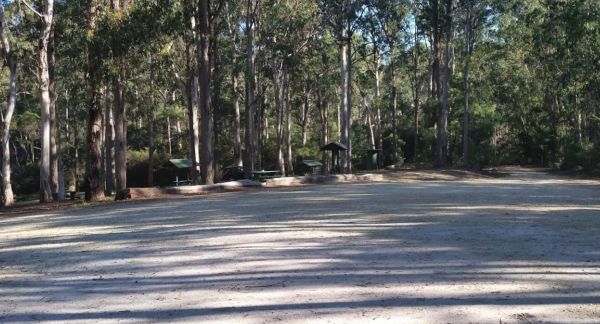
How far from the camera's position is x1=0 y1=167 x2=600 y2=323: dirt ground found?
4.91m

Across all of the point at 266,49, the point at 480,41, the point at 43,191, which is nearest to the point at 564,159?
the point at 480,41

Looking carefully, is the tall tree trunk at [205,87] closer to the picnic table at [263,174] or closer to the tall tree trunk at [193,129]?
the tall tree trunk at [193,129]

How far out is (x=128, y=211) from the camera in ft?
51.5

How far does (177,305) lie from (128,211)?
36.5 ft

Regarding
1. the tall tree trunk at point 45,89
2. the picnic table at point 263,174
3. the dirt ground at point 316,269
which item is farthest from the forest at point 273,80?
the dirt ground at point 316,269

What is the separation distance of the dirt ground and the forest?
38.9ft

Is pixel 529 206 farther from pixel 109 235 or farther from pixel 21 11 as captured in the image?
pixel 21 11

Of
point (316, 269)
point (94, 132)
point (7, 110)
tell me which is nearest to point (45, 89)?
point (7, 110)

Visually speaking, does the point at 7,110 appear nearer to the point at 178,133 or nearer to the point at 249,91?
the point at 249,91

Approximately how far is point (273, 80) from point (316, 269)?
37591mm

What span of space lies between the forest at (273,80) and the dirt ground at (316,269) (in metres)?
11.9

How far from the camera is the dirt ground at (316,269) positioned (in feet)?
16.1

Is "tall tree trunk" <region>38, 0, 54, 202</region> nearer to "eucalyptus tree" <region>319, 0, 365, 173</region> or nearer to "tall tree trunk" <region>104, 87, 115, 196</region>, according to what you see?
"tall tree trunk" <region>104, 87, 115, 196</region>

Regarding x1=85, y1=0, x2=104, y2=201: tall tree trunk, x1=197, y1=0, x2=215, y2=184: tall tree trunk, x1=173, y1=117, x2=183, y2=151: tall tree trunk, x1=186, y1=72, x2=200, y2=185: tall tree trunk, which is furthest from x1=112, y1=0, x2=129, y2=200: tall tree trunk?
x1=173, y1=117, x2=183, y2=151: tall tree trunk
